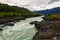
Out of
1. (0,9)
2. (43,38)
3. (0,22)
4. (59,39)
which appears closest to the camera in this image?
(59,39)

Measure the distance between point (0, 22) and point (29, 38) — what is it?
47.5 meters

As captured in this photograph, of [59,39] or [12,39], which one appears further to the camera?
[12,39]

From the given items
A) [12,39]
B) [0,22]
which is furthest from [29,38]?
[0,22]

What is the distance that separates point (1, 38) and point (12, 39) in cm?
424

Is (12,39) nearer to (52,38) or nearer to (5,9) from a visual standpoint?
(52,38)

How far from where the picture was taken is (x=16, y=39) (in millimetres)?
51750

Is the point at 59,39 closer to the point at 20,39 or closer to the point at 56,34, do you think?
the point at 56,34

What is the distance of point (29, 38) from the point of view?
52344 mm

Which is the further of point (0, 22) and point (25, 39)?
point (0, 22)

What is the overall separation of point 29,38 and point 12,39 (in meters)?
5.00

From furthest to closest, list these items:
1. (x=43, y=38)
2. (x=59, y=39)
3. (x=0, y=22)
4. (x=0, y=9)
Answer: (x=0, y=9) < (x=0, y=22) < (x=43, y=38) < (x=59, y=39)

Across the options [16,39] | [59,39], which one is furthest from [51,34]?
[16,39]

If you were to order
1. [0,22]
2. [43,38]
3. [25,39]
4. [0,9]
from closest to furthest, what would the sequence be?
[43,38]
[25,39]
[0,22]
[0,9]

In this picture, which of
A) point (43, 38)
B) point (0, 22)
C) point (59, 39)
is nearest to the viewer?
point (59, 39)
